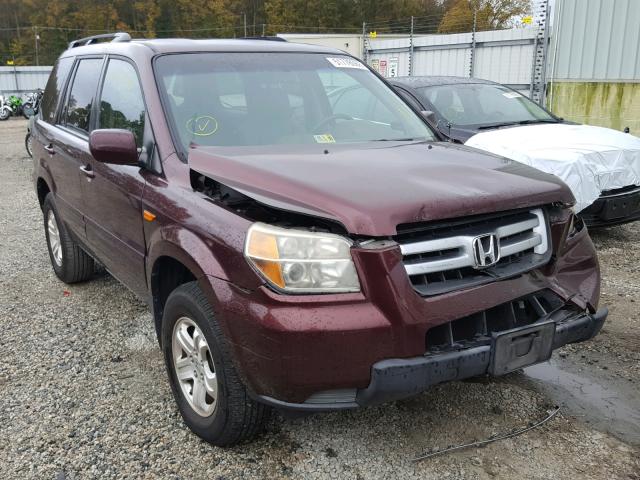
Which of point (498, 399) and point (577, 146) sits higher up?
point (577, 146)

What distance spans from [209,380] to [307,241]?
89 centimetres

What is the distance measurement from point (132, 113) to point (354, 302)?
193 centimetres

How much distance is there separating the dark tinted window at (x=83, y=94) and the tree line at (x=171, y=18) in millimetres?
68434

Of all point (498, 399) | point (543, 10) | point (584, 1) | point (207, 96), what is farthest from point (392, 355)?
point (543, 10)

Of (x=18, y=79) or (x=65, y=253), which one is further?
(x=18, y=79)

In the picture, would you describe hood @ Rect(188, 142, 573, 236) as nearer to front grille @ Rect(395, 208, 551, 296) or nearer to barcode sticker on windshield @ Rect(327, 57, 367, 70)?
front grille @ Rect(395, 208, 551, 296)

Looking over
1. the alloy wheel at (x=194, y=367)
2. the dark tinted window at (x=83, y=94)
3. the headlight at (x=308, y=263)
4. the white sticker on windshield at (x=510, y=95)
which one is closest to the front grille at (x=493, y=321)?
the headlight at (x=308, y=263)

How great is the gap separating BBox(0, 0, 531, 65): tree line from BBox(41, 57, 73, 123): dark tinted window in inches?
2667

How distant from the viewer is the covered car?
5707 mm

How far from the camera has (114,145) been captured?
3.05 meters

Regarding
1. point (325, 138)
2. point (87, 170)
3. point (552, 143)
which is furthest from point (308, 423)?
point (552, 143)

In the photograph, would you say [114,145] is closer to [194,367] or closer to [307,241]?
[194,367]

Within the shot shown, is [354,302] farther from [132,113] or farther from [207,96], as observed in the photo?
[132,113]

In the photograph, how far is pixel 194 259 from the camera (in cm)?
260
